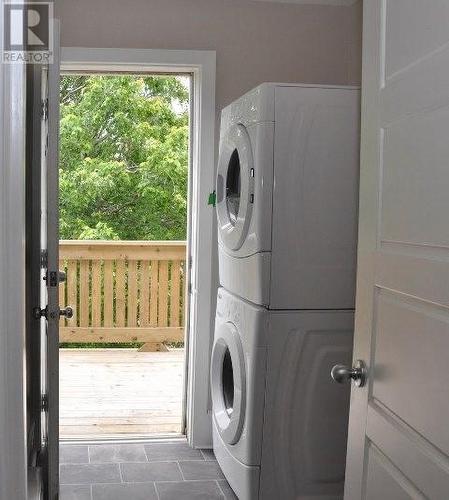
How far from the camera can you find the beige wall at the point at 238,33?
3.46 metres

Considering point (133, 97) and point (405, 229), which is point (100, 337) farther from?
point (405, 229)

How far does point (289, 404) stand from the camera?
2668mm

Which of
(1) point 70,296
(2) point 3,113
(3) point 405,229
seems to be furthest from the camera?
(1) point 70,296

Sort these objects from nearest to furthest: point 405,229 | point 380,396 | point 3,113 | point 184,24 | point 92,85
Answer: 1. point 3,113
2. point 405,229
3. point 380,396
4. point 184,24
5. point 92,85

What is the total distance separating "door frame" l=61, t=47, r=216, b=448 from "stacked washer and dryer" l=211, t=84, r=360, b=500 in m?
0.81

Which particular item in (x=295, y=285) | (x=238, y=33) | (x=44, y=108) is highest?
(x=238, y=33)

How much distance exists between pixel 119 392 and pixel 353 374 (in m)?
3.34

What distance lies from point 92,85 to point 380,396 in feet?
19.9

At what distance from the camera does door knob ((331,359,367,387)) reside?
1684 millimetres

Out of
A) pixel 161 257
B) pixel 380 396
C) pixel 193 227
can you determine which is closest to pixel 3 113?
pixel 380 396

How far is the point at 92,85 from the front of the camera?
23.2 ft

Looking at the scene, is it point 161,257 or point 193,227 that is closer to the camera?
point 193,227

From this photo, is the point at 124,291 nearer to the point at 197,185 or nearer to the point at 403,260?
the point at 197,185

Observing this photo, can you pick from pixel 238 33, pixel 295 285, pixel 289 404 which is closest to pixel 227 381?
pixel 289 404
